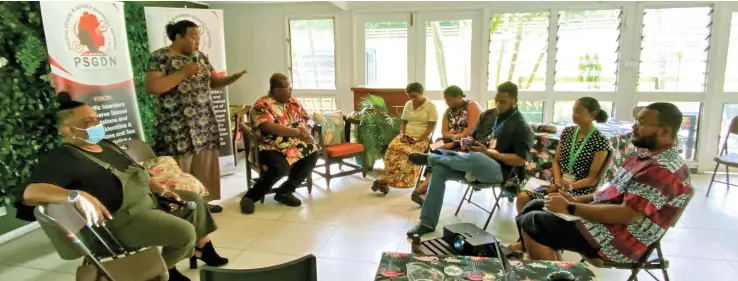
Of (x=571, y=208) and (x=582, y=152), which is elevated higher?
(x=582, y=152)

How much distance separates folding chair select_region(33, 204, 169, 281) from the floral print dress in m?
1.36

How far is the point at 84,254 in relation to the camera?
1.79 meters

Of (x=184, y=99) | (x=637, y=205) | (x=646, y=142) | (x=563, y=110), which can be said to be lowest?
(x=637, y=205)

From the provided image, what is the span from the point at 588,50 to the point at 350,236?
3491 mm

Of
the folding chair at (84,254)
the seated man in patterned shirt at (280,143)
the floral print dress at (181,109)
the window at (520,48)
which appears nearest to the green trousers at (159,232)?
the folding chair at (84,254)

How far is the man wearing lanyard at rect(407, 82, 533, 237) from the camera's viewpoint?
2.96m

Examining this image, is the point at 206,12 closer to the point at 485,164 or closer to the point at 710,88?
the point at 485,164

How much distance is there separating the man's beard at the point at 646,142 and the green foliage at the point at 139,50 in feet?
12.8

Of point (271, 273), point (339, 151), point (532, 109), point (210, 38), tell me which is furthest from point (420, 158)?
point (210, 38)

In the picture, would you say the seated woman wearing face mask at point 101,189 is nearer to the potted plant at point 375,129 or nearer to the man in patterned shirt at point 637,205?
the man in patterned shirt at point 637,205

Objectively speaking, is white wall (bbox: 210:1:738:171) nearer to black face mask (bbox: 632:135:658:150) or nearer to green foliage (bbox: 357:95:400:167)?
green foliage (bbox: 357:95:400:167)

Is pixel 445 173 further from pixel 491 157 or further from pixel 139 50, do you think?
pixel 139 50

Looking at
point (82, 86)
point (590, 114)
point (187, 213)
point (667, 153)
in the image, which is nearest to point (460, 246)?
point (667, 153)

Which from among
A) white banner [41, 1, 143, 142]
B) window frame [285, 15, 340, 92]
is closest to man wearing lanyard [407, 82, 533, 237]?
white banner [41, 1, 143, 142]
